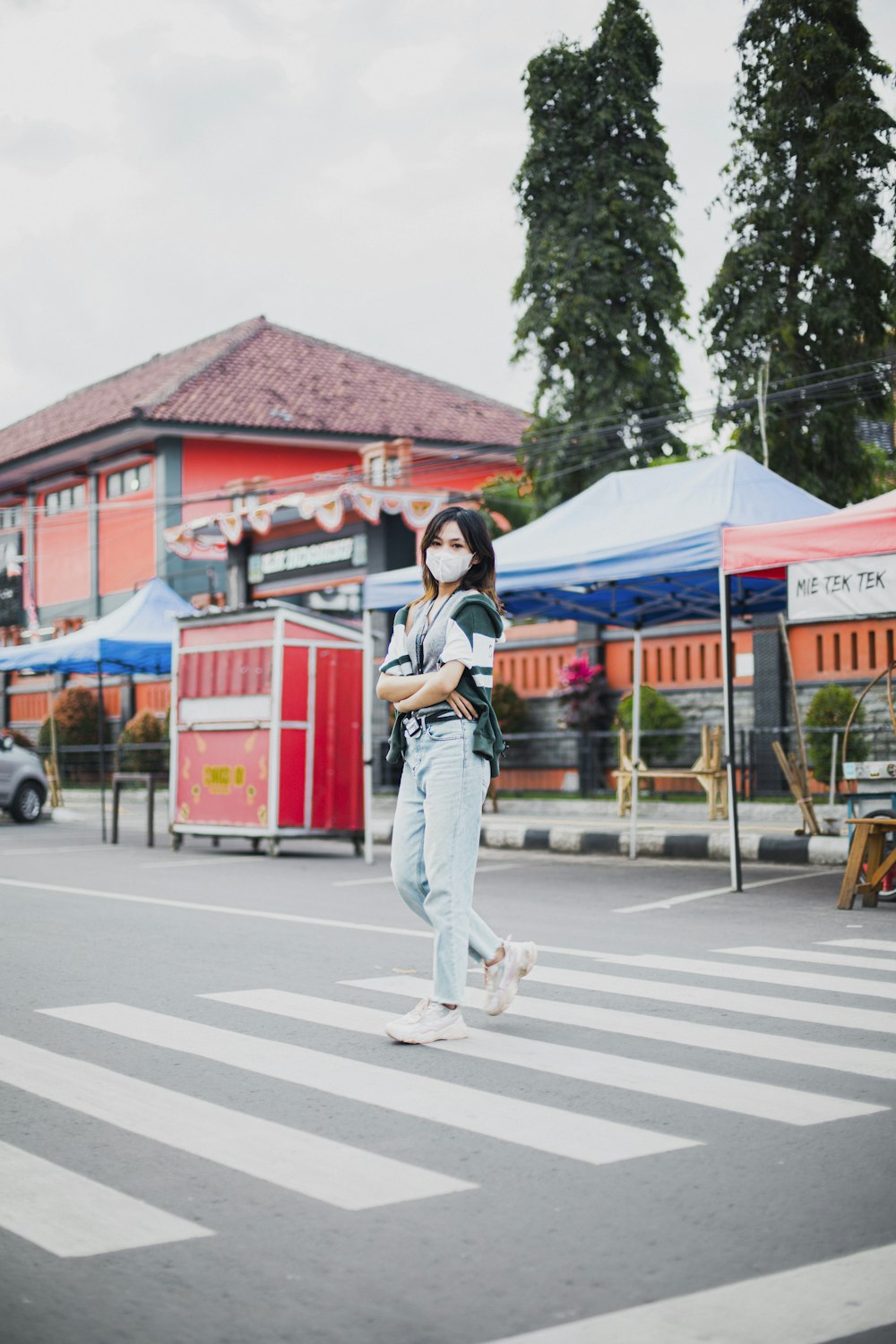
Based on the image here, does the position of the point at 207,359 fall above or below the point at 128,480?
above

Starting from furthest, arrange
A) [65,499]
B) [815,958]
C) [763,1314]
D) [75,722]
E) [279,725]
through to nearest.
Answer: [65,499]
[75,722]
[279,725]
[815,958]
[763,1314]

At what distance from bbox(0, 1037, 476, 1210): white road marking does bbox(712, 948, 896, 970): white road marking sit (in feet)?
13.1

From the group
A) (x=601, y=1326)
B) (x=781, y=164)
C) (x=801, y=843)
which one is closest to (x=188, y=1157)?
(x=601, y=1326)

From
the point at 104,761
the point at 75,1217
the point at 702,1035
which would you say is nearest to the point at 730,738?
the point at 702,1035

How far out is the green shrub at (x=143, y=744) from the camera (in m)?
30.3

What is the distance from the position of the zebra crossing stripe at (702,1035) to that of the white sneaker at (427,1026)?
0.57 metres

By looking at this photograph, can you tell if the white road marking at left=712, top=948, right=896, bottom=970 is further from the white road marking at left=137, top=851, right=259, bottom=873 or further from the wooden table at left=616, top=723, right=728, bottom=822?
the wooden table at left=616, top=723, right=728, bottom=822

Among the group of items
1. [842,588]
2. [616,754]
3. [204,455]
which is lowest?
[616,754]

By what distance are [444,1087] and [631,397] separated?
64.4ft

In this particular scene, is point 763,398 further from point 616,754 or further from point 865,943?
point 865,943

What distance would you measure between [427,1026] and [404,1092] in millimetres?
793

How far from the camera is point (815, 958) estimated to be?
323 inches

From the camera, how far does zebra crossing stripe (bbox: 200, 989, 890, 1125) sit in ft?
16.0

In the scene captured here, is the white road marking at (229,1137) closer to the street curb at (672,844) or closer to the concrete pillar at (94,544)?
the street curb at (672,844)
